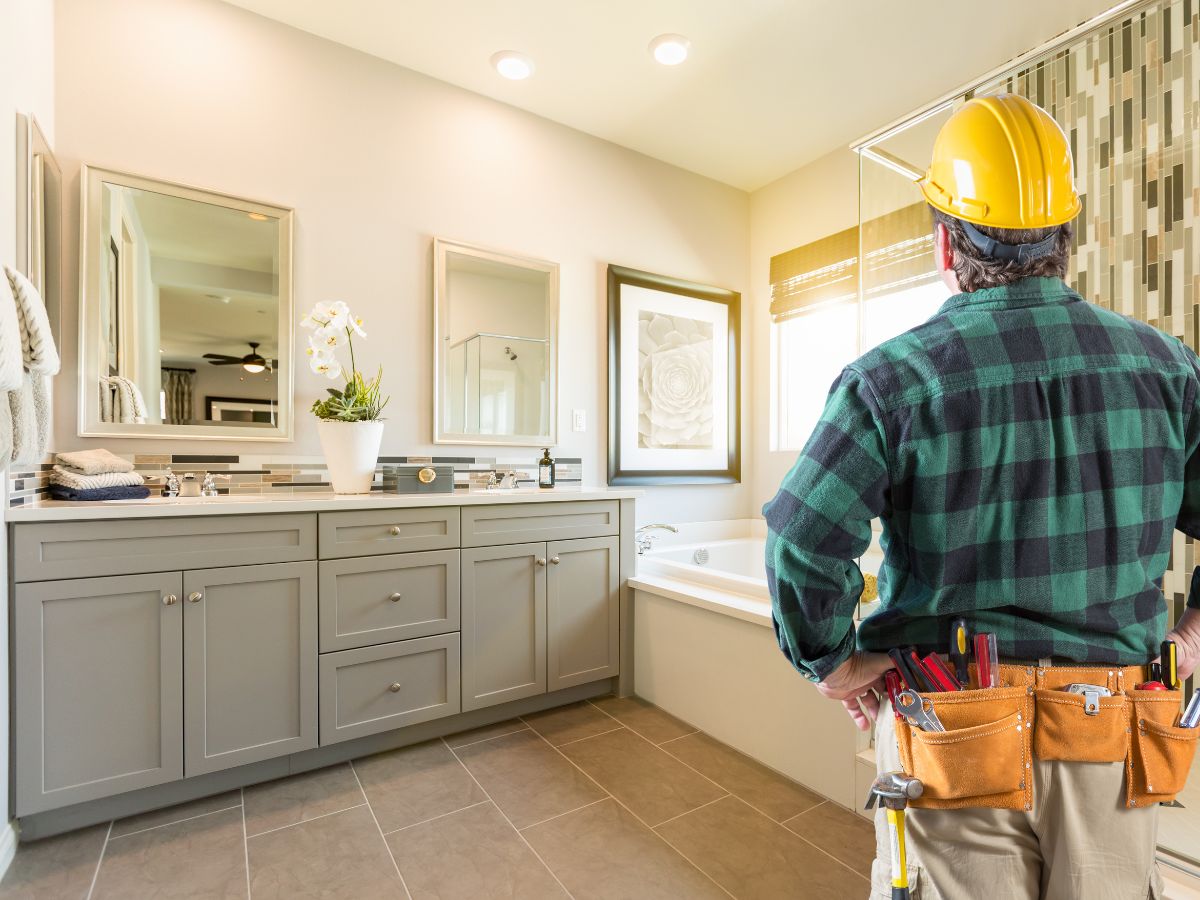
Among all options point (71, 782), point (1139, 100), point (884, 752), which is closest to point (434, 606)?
point (71, 782)

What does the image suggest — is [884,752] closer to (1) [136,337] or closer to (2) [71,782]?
(2) [71,782]

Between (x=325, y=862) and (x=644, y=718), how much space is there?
125 centimetres

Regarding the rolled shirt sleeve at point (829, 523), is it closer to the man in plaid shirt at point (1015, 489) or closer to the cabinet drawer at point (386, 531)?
the man in plaid shirt at point (1015, 489)

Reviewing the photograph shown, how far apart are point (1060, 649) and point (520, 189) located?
288 centimetres

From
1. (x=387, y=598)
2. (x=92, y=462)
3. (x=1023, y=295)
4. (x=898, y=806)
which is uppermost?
(x=1023, y=295)

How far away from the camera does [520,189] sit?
304 centimetres

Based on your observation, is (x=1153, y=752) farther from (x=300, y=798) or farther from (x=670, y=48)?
(x=670, y=48)

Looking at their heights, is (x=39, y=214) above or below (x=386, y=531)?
above

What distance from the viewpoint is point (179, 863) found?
1.61 meters

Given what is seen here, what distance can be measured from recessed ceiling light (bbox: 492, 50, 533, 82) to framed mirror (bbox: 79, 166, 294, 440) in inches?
42.8

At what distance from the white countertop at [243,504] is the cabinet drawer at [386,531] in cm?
3

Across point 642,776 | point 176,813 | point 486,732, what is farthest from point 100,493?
A: point 642,776

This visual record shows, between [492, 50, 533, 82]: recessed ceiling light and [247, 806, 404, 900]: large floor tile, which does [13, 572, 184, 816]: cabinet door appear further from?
[492, 50, 533, 82]: recessed ceiling light

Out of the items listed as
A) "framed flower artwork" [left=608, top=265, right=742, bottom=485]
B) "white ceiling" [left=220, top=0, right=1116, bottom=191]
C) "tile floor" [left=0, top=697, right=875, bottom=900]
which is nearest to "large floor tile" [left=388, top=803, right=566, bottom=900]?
"tile floor" [left=0, top=697, right=875, bottom=900]
